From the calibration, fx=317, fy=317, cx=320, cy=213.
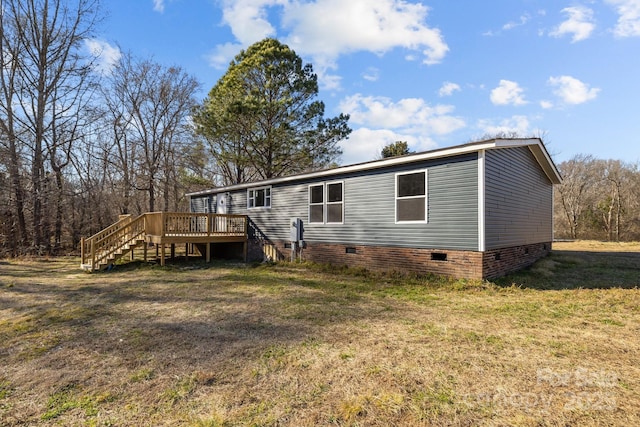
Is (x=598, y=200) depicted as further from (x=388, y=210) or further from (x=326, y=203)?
(x=326, y=203)

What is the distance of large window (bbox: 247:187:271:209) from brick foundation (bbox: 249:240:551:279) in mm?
1968

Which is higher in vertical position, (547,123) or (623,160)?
(547,123)

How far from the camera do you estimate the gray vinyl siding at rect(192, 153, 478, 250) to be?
7588 mm

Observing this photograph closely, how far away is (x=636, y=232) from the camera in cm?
2695

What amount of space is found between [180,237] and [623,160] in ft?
130

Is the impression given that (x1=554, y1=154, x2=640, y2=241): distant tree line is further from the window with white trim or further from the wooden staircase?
the wooden staircase

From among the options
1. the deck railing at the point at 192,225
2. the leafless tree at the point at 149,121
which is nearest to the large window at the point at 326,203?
the deck railing at the point at 192,225


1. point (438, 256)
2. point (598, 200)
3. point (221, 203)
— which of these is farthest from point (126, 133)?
point (598, 200)

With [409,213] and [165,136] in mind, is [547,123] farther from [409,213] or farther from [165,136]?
[165,136]

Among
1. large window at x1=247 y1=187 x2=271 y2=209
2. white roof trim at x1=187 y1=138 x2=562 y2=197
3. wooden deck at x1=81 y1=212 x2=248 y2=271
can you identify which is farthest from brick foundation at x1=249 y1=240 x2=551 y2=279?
Answer: wooden deck at x1=81 y1=212 x2=248 y2=271

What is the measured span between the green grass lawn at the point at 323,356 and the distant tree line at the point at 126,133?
1151 cm

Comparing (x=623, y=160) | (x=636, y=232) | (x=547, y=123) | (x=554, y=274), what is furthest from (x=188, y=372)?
(x=623, y=160)

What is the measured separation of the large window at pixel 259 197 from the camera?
1301cm

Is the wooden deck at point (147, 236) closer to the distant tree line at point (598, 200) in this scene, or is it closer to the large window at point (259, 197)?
the large window at point (259, 197)
